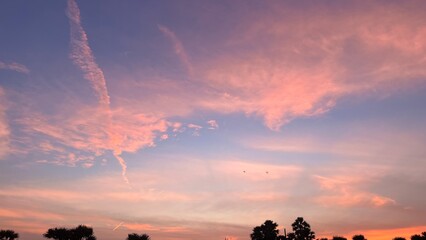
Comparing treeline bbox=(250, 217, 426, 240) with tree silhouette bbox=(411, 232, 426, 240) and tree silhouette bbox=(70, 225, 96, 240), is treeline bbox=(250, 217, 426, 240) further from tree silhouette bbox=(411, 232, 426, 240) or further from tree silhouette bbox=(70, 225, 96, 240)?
tree silhouette bbox=(70, 225, 96, 240)

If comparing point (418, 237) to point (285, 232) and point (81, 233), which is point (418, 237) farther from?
point (81, 233)

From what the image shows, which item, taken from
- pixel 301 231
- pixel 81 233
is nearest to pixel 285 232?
pixel 301 231

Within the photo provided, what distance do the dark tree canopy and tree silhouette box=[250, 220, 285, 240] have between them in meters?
43.5

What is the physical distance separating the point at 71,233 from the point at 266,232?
49510mm

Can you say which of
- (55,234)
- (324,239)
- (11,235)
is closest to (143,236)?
(55,234)

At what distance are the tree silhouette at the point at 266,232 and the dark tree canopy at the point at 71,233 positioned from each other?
143ft

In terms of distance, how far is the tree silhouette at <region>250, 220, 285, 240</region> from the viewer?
10081 centimetres

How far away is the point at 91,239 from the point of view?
81.8 metres

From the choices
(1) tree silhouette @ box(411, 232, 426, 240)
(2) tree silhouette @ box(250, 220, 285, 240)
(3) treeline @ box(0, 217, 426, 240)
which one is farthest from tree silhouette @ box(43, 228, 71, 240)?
(1) tree silhouette @ box(411, 232, 426, 240)

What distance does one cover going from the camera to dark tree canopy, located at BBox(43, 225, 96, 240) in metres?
80.2

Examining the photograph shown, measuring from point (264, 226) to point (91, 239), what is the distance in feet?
149

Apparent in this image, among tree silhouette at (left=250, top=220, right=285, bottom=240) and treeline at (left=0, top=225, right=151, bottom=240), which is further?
tree silhouette at (left=250, top=220, right=285, bottom=240)

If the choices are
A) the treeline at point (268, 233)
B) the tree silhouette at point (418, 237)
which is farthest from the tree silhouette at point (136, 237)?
the tree silhouette at point (418, 237)

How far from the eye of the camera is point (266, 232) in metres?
101
